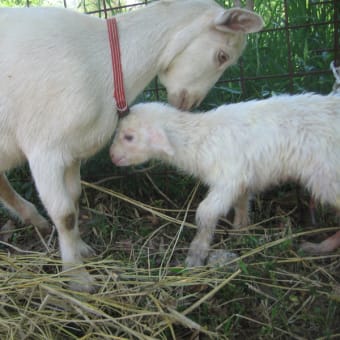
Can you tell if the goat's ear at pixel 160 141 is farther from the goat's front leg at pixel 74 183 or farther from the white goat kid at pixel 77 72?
the goat's front leg at pixel 74 183

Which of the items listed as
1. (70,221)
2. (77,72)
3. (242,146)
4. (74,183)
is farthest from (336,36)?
(70,221)

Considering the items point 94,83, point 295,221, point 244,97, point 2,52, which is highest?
point 2,52

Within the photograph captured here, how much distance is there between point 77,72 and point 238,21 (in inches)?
37.4

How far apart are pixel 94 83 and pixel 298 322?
1.59 m

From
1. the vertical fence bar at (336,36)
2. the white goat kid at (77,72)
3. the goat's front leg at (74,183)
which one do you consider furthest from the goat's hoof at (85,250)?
the vertical fence bar at (336,36)

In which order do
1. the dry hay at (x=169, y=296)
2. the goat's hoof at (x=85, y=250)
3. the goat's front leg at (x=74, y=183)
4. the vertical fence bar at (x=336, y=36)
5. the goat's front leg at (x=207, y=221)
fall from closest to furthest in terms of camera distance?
the dry hay at (x=169, y=296), the goat's front leg at (x=207, y=221), the goat's front leg at (x=74, y=183), the goat's hoof at (x=85, y=250), the vertical fence bar at (x=336, y=36)

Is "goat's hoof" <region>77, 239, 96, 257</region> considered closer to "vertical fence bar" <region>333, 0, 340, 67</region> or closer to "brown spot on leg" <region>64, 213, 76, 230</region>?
"brown spot on leg" <region>64, 213, 76, 230</region>

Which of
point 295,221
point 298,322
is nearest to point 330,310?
point 298,322

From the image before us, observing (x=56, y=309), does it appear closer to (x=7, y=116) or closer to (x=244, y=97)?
(x=7, y=116)

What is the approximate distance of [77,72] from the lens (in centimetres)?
265

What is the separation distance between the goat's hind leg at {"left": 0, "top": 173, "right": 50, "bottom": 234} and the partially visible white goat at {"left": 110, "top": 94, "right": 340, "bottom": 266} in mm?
824

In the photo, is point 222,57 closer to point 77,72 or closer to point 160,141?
point 160,141

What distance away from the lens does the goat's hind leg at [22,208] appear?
352 cm

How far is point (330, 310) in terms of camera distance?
242 cm
